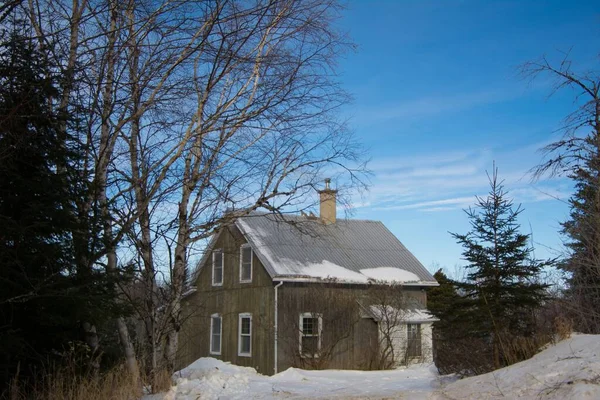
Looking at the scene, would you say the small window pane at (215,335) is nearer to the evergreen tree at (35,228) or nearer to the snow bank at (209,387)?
the snow bank at (209,387)

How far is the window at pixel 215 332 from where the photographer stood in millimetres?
26141

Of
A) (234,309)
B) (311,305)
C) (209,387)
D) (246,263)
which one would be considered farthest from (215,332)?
(209,387)

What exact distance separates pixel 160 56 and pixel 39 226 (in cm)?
357

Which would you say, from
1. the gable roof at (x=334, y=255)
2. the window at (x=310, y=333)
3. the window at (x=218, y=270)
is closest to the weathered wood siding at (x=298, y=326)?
the window at (x=310, y=333)

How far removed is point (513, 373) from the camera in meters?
8.21

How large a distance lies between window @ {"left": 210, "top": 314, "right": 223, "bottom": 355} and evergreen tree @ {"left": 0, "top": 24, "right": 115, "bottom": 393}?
18.1m

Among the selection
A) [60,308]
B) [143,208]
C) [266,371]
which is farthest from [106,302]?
[266,371]

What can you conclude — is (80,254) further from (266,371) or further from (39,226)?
(266,371)

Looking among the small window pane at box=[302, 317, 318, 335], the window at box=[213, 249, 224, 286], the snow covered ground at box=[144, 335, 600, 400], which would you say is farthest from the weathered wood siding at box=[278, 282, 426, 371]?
the snow covered ground at box=[144, 335, 600, 400]

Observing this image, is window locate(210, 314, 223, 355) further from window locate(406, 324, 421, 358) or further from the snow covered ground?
the snow covered ground

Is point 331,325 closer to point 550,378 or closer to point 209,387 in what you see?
point 209,387

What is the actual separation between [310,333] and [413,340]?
14.2 ft

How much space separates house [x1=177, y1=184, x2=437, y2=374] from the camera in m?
22.9

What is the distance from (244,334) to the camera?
2459 centimetres
